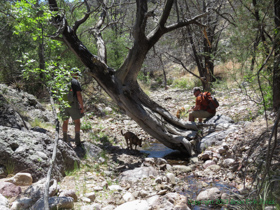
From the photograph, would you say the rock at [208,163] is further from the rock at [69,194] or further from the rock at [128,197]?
the rock at [69,194]

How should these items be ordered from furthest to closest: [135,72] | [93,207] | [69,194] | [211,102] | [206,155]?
[211,102] → [135,72] → [206,155] → [69,194] → [93,207]

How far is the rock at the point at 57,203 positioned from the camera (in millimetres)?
3012

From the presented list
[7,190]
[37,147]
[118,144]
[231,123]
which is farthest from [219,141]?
[7,190]

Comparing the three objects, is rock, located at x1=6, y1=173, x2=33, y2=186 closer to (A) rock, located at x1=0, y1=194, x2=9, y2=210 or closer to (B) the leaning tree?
(A) rock, located at x1=0, y1=194, x2=9, y2=210

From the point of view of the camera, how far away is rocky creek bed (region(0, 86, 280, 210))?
3588 mm

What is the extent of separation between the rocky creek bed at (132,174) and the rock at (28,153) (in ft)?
0.05

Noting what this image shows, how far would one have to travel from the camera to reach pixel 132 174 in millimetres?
5215

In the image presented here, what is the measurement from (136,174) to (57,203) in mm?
2265

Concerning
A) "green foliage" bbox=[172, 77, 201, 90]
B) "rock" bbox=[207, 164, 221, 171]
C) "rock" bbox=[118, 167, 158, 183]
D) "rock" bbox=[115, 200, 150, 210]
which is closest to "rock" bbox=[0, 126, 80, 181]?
"rock" bbox=[118, 167, 158, 183]

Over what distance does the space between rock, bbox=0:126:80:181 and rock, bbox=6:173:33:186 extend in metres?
0.13

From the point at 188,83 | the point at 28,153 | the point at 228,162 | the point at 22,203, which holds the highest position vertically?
the point at 188,83

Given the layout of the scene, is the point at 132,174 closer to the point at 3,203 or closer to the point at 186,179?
the point at 186,179

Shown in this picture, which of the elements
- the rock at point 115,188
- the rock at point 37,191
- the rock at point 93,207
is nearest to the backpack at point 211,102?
the rock at point 115,188

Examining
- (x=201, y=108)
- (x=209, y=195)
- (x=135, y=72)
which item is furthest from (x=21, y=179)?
(x=201, y=108)
